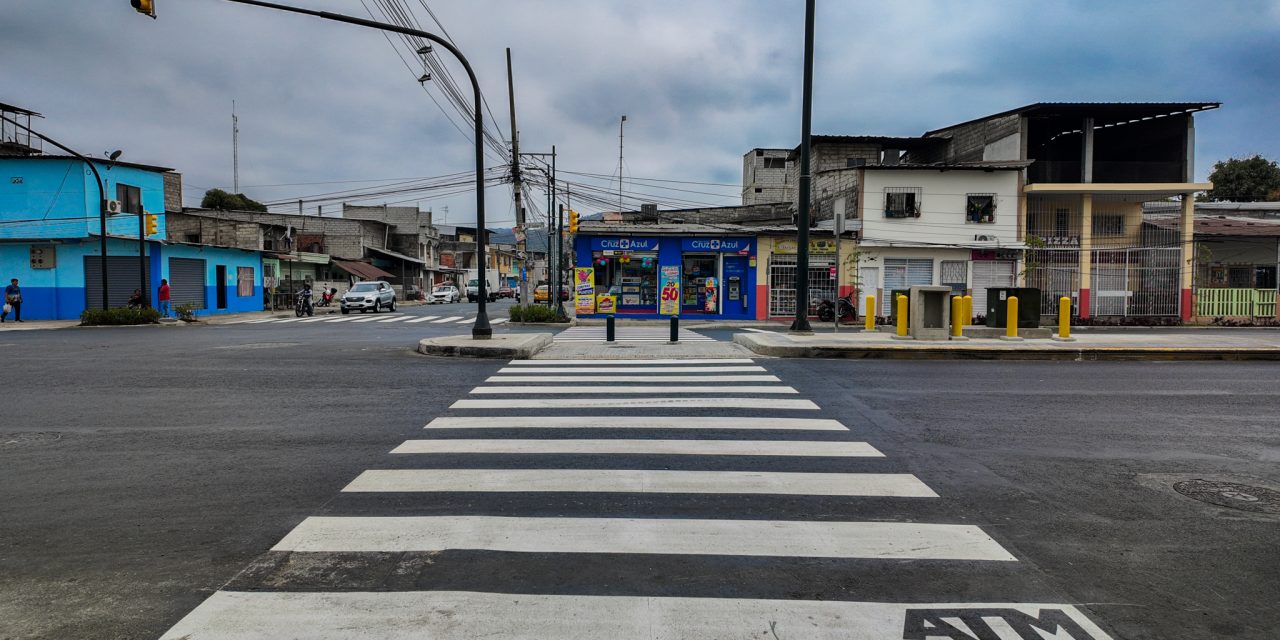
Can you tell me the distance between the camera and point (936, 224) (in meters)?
30.4

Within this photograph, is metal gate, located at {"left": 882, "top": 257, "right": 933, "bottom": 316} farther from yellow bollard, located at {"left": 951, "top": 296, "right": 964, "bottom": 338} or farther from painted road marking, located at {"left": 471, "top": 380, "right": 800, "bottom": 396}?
painted road marking, located at {"left": 471, "top": 380, "right": 800, "bottom": 396}

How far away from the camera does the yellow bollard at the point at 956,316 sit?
16.7 m

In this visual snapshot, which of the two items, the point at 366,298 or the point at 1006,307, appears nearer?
the point at 1006,307

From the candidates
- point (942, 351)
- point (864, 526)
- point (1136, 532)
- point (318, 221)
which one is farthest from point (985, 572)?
point (318, 221)

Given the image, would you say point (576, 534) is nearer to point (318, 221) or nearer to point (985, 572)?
point (985, 572)

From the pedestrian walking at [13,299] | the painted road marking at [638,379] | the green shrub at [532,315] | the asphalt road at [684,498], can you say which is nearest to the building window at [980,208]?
the green shrub at [532,315]

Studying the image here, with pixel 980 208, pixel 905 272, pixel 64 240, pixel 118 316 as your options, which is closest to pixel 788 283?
pixel 905 272

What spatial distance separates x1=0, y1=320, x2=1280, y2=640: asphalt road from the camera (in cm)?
358

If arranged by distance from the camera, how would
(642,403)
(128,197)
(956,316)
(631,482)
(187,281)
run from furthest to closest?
1. (187,281)
2. (128,197)
3. (956,316)
4. (642,403)
5. (631,482)

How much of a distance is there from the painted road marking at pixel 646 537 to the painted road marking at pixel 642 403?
3952 mm

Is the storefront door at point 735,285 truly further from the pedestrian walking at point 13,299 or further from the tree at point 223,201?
the tree at point 223,201

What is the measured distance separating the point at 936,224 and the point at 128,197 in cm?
3472

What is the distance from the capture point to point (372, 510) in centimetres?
481

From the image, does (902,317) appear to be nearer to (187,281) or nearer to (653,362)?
(653,362)
